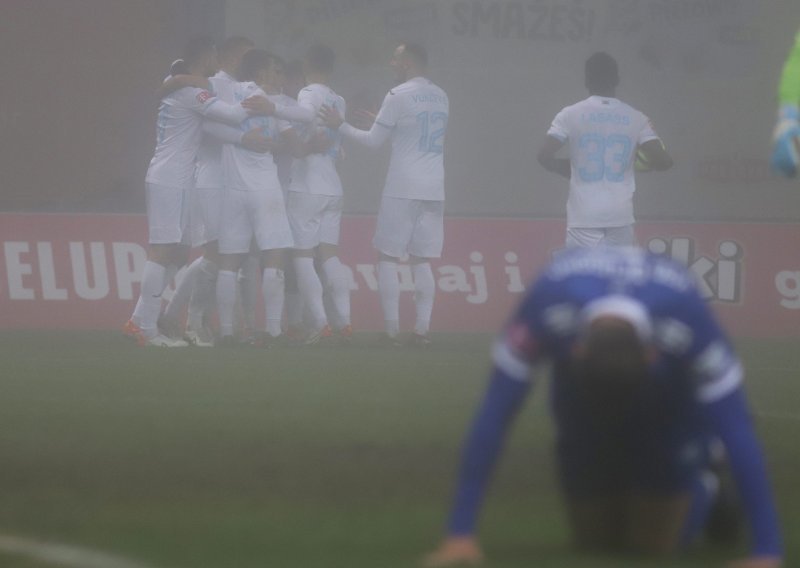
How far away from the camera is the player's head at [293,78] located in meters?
17.7

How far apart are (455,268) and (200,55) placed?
13.5ft

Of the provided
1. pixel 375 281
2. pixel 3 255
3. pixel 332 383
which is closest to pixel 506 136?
A: pixel 375 281

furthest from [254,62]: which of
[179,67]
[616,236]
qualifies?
[616,236]

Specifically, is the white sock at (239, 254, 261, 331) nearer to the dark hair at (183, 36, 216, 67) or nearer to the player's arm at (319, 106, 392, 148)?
the player's arm at (319, 106, 392, 148)

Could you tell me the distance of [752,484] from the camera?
17.1 ft

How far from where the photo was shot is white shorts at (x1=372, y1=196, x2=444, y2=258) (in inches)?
631

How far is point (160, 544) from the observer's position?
242 inches

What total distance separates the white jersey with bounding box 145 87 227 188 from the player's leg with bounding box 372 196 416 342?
1640mm

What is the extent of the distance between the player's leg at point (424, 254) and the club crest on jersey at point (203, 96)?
1.95m

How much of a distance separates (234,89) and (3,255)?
3.67 m

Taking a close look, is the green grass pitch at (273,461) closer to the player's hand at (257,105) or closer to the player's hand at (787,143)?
the player's hand at (787,143)

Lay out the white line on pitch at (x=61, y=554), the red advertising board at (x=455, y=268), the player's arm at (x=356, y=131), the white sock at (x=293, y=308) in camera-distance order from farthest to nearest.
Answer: the red advertising board at (x=455, y=268) → the white sock at (x=293, y=308) → the player's arm at (x=356, y=131) → the white line on pitch at (x=61, y=554)

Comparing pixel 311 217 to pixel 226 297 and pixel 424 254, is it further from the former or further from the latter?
pixel 226 297

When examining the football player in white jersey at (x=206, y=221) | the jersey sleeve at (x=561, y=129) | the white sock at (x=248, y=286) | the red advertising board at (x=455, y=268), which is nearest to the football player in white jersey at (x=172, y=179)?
the football player in white jersey at (x=206, y=221)
